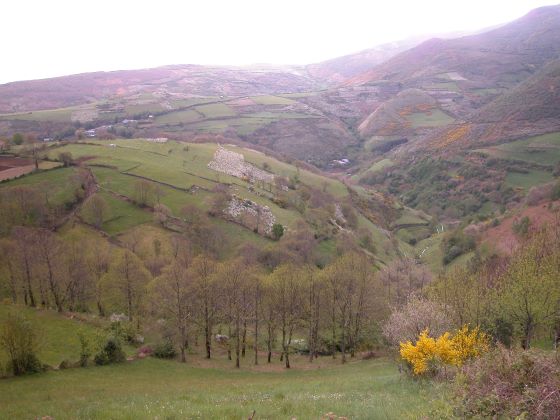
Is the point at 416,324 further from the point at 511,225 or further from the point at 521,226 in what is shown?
the point at 511,225

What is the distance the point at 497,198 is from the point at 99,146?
146254 millimetres

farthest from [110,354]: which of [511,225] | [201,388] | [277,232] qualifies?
[511,225]

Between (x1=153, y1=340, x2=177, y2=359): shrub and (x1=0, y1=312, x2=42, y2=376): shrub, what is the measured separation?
41.1 feet

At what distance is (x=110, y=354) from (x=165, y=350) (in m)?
7.12

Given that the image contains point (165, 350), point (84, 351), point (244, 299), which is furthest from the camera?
point (244, 299)

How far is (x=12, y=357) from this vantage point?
31453 millimetres

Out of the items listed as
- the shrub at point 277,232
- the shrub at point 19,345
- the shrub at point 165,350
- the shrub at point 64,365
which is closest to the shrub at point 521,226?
the shrub at point 277,232

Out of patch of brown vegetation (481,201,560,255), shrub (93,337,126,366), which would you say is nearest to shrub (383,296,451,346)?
shrub (93,337,126,366)

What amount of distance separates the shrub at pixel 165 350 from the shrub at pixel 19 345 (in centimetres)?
1253

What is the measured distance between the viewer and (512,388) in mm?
12406

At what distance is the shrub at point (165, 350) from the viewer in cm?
4312

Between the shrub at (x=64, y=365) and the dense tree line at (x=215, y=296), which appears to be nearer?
the shrub at (x=64, y=365)

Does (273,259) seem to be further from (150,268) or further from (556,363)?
(556,363)

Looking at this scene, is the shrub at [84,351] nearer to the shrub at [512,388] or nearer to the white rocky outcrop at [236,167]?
the shrub at [512,388]
